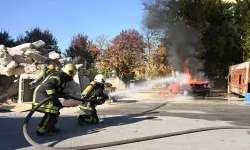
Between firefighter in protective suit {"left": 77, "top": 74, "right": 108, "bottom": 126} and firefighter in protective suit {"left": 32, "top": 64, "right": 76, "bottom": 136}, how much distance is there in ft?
3.68

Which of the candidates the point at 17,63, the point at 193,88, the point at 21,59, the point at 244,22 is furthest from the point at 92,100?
the point at 244,22

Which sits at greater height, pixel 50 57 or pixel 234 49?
pixel 234 49

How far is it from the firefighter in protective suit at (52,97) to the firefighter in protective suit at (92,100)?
1.12 metres

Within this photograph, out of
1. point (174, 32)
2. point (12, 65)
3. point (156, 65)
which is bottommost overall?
point (12, 65)

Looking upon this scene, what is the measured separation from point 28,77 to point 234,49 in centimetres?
1943

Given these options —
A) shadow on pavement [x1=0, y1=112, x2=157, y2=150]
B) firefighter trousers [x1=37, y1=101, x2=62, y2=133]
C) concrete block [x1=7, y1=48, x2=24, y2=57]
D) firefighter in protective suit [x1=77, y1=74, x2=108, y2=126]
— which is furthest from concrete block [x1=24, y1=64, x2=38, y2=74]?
firefighter trousers [x1=37, y1=101, x2=62, y2=133]

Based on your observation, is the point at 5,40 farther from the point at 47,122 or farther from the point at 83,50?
the point at 47,122

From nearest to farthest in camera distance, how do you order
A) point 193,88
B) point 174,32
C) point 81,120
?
point 81,120, point 193,88, point 174,32

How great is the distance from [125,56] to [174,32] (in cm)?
832

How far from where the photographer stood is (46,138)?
5898 mm

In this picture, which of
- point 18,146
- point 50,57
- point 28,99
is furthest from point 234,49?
point 18,146

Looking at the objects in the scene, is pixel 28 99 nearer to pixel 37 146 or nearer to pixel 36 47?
pixel 36 47

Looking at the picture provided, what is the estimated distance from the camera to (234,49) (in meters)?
26.2

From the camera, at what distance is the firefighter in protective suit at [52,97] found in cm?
613
